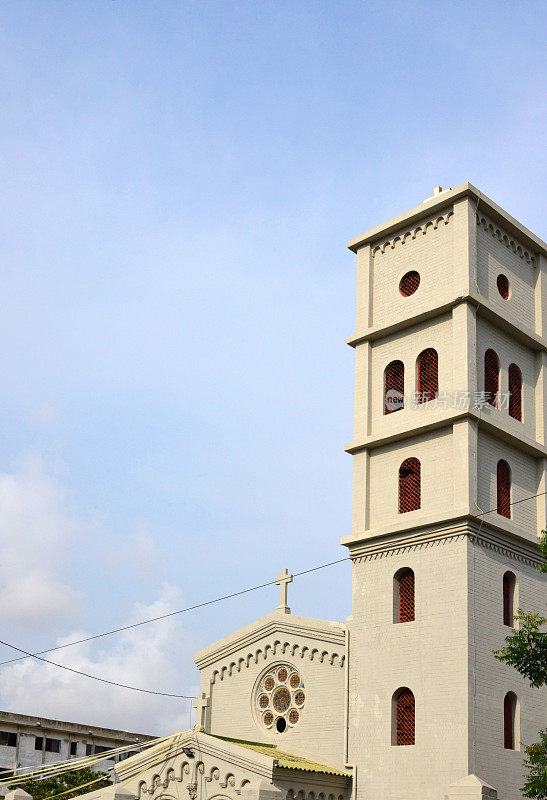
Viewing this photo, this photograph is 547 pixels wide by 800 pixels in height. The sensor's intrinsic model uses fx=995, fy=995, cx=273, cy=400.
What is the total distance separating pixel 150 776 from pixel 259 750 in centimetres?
314

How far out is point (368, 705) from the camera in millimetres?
27547

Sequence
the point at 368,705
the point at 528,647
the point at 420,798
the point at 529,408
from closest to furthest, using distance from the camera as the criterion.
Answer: the point at 528,647 < the point at 420,798 < the point at 368,705 < the point at 529,408

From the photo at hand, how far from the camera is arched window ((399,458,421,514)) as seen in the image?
95.0 ft

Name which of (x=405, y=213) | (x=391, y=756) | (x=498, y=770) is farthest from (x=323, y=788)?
(x=405, y=213)

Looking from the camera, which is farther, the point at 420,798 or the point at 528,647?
the point at 420,798

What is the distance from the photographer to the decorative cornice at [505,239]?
30.6 metres

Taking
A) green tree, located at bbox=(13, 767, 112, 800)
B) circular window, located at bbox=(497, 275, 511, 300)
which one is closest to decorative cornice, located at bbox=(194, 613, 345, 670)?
circular window, located at bbox=(497, 275, 511, 300)

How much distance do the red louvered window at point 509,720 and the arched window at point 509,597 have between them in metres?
1.95

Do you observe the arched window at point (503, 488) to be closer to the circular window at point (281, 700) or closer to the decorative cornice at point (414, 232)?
the decorative cornice at point (414, 232)

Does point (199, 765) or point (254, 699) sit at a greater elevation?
point (254, 699)

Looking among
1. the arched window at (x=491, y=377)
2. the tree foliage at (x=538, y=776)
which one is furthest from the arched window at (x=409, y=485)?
the tree foliage at (x=538, y=776)

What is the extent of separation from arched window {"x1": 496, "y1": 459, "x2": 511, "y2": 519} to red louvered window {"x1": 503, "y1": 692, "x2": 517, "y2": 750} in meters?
5.07

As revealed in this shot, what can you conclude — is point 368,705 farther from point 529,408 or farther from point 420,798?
point 529,408

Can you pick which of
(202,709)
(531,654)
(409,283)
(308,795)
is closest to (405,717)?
(308,795)
